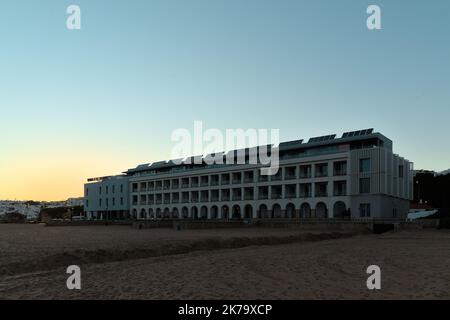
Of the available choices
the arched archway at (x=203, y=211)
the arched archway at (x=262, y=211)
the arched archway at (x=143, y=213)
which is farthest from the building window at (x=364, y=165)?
the arched archway at (x=143, y=213)

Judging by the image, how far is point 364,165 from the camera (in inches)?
3029

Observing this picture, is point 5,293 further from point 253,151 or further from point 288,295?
point 253,151

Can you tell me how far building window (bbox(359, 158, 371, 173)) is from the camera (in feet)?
250

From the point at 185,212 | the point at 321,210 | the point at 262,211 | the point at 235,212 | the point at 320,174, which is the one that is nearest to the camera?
the point at 320,174

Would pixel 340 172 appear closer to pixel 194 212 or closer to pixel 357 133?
pixel 357 133

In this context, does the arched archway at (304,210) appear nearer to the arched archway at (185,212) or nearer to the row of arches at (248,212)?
the row of arches at (248,212)

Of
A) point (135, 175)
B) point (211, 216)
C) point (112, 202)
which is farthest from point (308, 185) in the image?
point (112, 202)

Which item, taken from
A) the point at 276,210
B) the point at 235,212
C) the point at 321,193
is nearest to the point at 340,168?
the point at 321,193

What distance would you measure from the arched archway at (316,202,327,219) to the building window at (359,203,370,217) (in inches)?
311

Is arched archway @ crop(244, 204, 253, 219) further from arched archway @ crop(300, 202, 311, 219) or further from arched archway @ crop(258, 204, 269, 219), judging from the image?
arched archway @ crop(300, 202, 311, 219)

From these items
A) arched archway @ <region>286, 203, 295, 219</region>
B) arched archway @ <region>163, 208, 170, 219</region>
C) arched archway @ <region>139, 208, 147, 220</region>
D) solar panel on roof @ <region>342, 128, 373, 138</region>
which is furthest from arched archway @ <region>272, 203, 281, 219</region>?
arched archway @ <region>139, 208, 147, 220</region>

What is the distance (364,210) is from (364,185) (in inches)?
164

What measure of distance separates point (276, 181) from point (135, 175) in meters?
54.2
